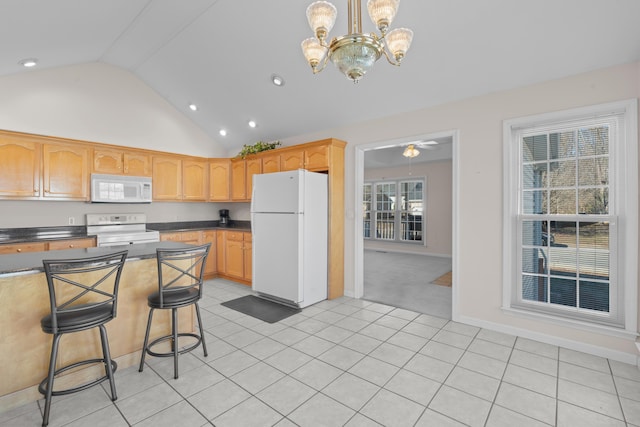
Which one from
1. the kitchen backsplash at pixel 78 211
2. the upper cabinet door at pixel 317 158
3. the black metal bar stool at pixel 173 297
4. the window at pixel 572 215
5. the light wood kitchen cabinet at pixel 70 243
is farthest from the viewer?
the upper cabinet door at pixel 317 158

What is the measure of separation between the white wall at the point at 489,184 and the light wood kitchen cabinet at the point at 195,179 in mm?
3839

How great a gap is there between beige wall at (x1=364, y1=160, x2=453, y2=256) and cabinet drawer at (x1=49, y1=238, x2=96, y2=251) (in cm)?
722

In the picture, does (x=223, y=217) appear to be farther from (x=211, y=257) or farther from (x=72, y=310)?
(x=72, y=310)

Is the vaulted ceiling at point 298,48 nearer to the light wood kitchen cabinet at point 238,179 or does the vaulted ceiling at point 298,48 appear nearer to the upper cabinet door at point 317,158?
the upper cabinet door at point 317,158

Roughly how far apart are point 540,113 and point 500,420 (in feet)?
8.75

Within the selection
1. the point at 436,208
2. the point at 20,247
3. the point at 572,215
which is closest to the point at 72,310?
the point at 20,247

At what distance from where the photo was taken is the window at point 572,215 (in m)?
2.62

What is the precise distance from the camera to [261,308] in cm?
392

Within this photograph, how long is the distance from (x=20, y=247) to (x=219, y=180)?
2.85m

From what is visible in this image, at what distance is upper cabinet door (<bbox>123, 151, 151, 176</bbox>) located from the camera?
15.4 ft

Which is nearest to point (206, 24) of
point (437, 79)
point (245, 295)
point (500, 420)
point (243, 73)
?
point (243, 73)

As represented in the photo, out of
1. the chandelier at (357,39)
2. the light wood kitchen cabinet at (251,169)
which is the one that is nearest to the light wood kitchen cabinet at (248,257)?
the light wood kitchen cabinet at (251,169)

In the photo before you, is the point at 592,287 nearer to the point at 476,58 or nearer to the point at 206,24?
the point at 476,58

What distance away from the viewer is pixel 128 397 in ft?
6.82
